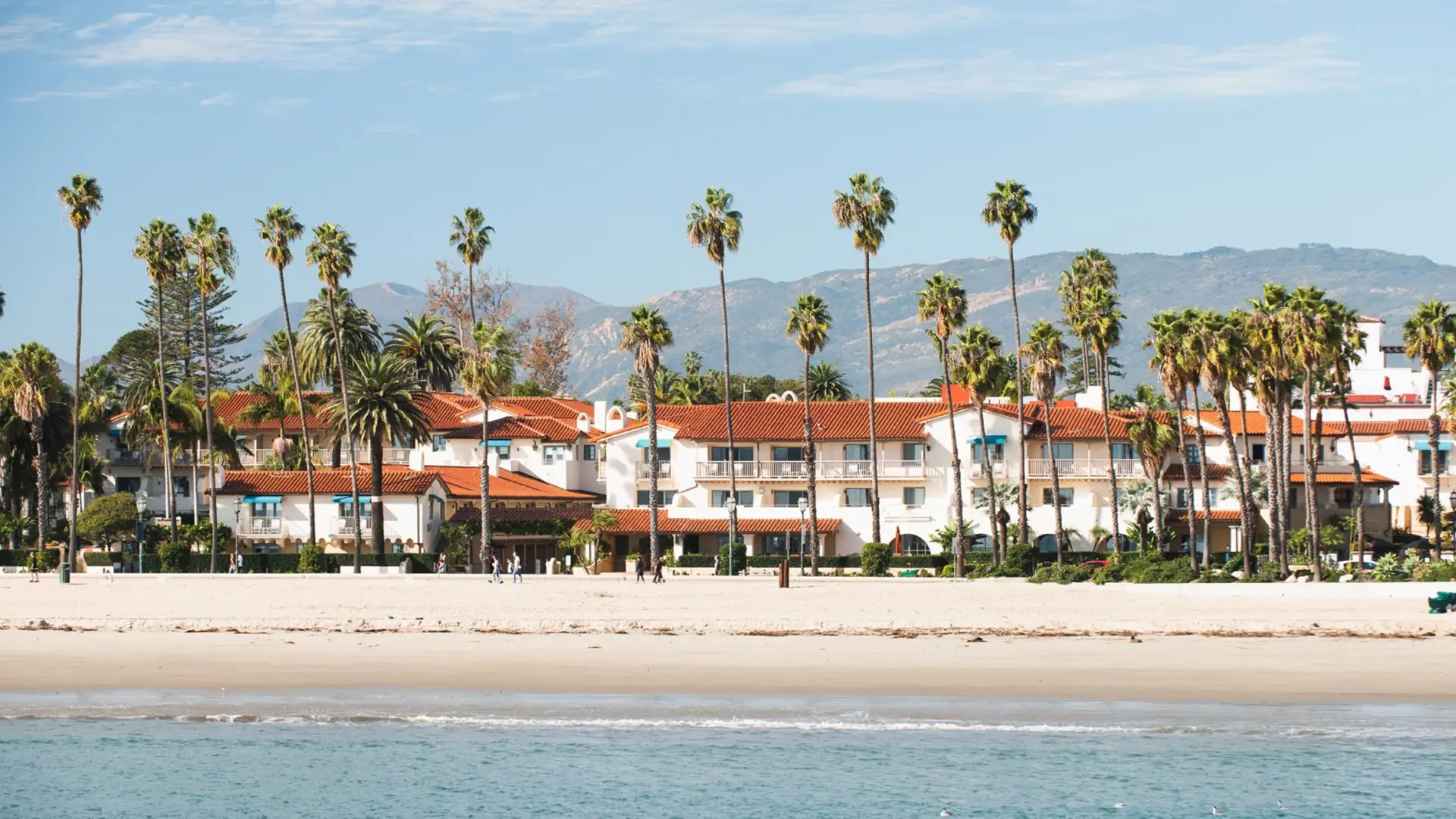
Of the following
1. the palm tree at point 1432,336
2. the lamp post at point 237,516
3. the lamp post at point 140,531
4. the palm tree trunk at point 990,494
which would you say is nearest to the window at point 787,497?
the palm tree trunk at point 990,494

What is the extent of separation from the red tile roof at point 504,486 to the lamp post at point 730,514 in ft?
31.4

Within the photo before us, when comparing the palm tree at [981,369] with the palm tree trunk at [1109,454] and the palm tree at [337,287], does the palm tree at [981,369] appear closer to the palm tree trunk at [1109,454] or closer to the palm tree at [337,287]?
the palm tree trunk at [1109,454]

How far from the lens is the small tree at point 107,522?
76.1m

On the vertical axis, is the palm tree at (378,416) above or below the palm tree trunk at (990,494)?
above

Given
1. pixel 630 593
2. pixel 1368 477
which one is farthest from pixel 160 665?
pixel 1368 477

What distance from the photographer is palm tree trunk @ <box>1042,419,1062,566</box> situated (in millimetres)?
70562

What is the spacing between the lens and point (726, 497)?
79250mm

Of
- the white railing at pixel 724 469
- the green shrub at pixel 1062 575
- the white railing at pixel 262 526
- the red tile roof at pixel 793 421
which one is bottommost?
the green shrub at pixel 1062 575

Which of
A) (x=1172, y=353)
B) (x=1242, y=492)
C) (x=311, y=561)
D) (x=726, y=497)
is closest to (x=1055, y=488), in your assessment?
(x=1172, y=353)

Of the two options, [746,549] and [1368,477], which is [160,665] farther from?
[1368,477]

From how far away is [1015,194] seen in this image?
3046 inches

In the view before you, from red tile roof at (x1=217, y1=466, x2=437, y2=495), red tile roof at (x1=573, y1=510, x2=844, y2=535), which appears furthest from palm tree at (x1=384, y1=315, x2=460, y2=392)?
red tile roof at (x1=573, y1=510, x2=844, y2=535)

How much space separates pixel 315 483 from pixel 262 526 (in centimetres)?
307

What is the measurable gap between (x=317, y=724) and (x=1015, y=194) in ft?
182
